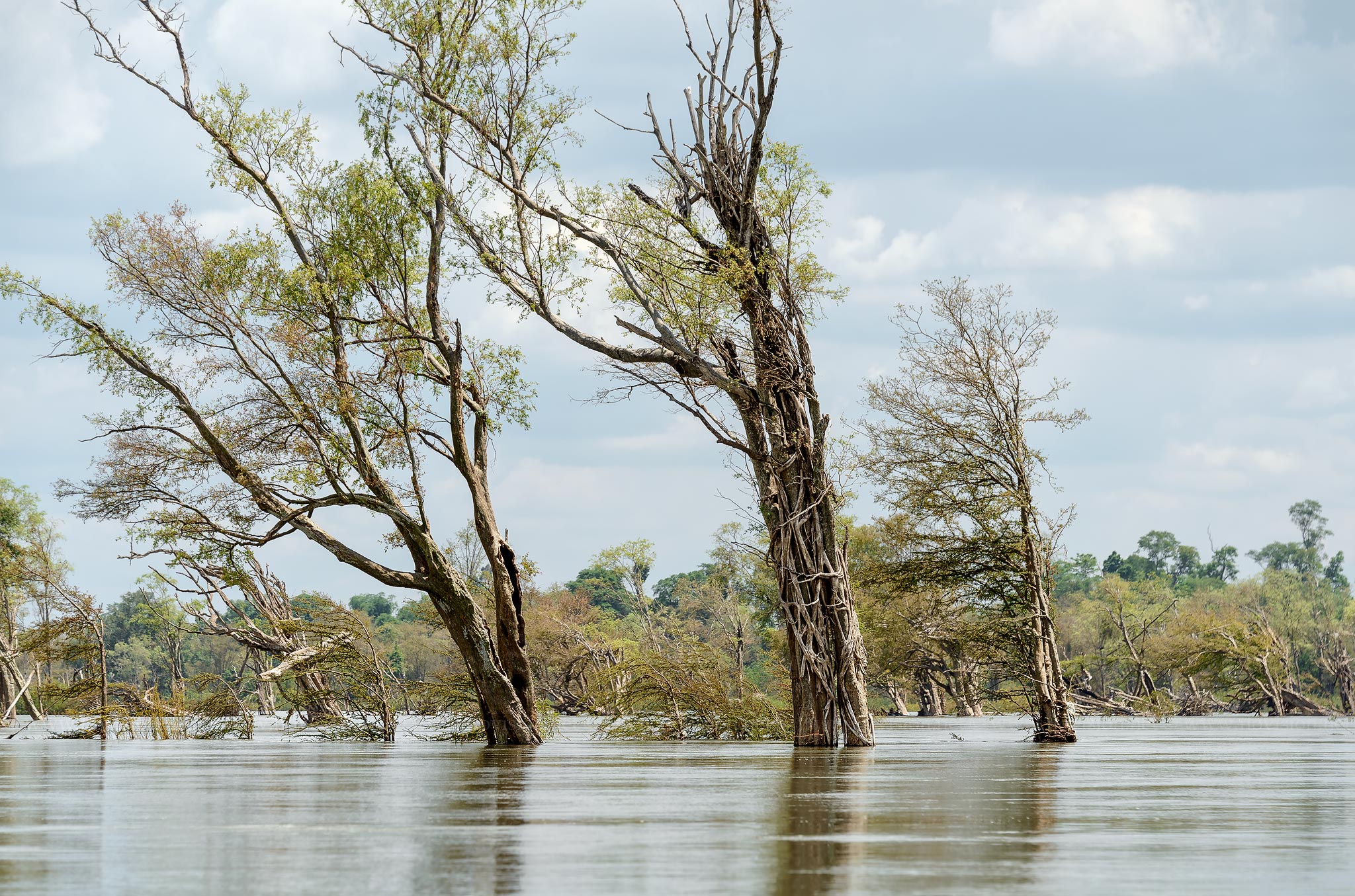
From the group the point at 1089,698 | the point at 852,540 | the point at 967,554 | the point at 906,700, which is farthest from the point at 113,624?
the point at 967,554

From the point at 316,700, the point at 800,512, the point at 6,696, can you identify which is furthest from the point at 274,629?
the point at 6,696

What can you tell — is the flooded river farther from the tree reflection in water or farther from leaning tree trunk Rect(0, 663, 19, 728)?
leaning tree trunk Rect(0, 663, 19, 728)

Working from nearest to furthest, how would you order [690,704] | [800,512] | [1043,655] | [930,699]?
[800,512]
[690,704]
[1043,655]
[930,699]

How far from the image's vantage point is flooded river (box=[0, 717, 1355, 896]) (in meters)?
4.91

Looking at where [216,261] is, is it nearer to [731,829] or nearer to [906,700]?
[731,829]

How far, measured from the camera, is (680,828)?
7035 mm

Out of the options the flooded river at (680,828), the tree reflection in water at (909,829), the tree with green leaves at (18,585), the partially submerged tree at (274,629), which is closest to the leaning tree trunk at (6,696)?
the tree with green leaves at (18,585)

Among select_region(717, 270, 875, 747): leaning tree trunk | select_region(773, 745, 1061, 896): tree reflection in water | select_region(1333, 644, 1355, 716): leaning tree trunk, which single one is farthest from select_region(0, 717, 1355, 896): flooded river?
select_region(1333, 644, 1355, 716): leaning tree trunk

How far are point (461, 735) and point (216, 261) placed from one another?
9294 mm

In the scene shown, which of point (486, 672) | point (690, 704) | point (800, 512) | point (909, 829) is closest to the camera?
point (909, 829)

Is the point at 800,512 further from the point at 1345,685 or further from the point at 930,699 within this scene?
the point at 1345,685

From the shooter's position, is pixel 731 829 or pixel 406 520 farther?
pixel 406 520

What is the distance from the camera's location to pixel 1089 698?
4200 centimetres

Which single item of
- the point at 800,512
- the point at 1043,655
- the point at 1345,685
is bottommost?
the point at 1345,685
